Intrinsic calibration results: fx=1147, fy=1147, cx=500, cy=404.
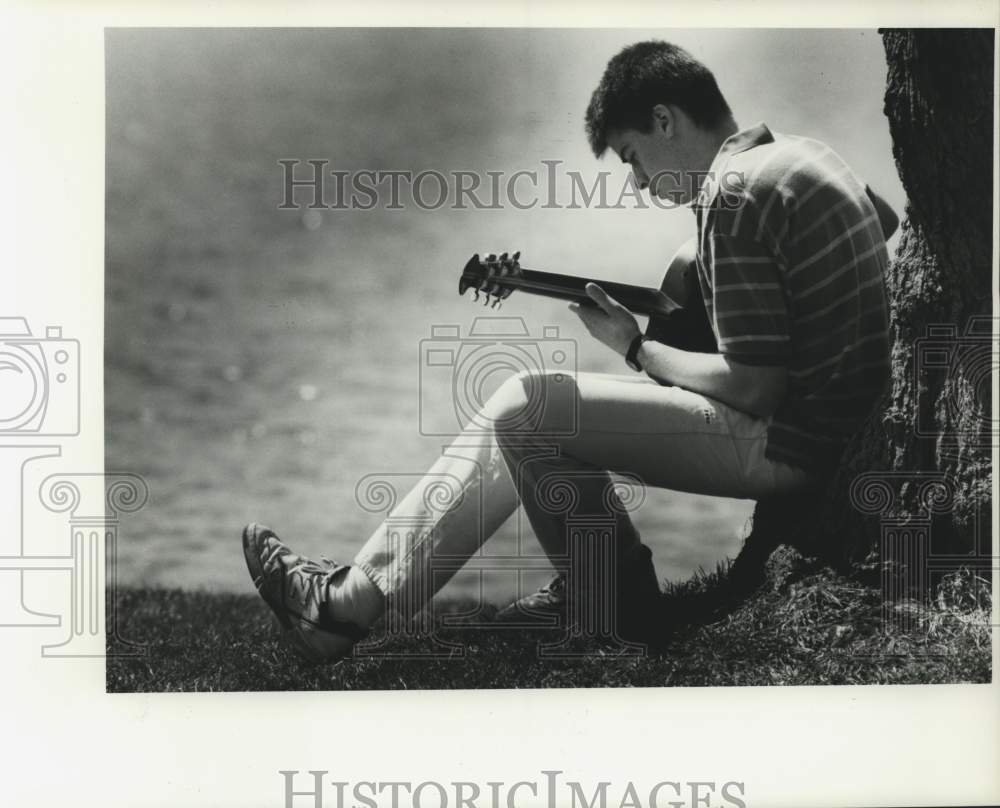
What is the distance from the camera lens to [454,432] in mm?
4215

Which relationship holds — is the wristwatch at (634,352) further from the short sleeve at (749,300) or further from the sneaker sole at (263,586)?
the sneaker sole at (263,586)

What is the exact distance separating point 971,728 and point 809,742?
Result: 641 millimetres

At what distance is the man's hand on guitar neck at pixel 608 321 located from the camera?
A: 4.20m

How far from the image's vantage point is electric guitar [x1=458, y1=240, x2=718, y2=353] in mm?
4199

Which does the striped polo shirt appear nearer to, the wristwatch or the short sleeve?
the short sleeve

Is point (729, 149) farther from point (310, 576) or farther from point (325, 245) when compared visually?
point (310, 576)

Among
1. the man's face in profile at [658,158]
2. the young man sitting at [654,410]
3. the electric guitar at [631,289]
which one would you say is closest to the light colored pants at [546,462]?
the young man sitting at [654,410]

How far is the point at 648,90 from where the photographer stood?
4.18 metres

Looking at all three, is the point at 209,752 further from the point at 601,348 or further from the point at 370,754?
the point at 601,348

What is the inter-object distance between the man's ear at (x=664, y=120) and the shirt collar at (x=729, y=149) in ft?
0.65

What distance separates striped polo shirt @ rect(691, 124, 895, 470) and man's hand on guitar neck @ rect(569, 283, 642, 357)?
30 centimetres

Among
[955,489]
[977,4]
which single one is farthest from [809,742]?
[977,4]

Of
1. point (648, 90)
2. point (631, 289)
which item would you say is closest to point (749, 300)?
point (631, 289)

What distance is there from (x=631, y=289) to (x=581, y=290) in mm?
183
